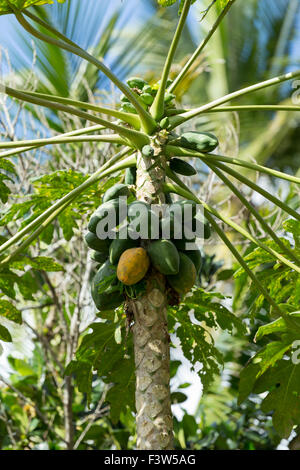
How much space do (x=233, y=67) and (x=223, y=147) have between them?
809cm

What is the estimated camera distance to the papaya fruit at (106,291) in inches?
74.0

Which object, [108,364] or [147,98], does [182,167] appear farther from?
[108,364]

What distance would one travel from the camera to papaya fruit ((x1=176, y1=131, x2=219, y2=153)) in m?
2.04

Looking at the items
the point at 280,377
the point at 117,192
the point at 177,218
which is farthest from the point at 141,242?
the point at 280,377

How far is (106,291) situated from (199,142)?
0.58m

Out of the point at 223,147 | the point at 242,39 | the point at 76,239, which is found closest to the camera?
the point at 76,239

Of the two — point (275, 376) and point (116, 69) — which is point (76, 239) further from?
point (116, 69)

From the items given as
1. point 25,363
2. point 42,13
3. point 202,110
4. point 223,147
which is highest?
point 42,13

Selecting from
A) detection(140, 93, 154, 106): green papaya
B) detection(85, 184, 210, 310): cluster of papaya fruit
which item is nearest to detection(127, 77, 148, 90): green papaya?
detection(140, 93, 154, 106): green papaya

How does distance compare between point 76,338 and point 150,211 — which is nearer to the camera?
point 150,211

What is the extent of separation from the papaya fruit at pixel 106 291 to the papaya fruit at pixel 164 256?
0.15 metres

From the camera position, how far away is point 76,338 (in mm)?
3883

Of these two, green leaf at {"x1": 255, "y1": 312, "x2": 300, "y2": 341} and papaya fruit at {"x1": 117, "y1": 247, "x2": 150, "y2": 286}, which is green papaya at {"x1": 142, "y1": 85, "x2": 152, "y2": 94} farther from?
green leaf at {"x1": 255, "y1": 312, "x2": 300, "y2": 341}
